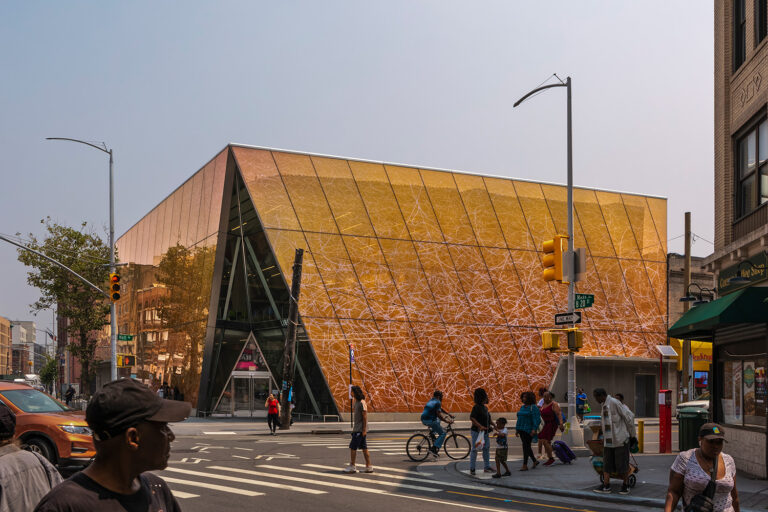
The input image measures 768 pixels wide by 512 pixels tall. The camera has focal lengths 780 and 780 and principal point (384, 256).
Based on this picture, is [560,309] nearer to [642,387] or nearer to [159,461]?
[642,387]

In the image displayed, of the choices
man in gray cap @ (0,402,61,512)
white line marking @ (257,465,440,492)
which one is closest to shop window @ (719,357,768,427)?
white line marking @ (257,465,440,492)

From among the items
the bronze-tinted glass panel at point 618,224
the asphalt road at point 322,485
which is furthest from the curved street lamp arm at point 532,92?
the bronze-tinted glass panel at point 618,224

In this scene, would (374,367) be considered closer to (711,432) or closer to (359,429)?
(359,429)

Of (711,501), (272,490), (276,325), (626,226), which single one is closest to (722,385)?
(272,490)

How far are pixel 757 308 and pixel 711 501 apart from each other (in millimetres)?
10424

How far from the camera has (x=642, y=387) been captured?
42.9m

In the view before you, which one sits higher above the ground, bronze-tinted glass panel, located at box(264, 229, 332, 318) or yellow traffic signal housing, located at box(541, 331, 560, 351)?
bronze-tinted glass panel, located at box(264, 229, 332, 318)

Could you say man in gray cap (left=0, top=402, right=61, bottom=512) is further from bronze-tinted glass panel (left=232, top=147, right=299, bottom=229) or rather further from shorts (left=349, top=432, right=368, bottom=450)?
bronze-tinted glass panel (left=232, top=147, right=299, bottom=229)

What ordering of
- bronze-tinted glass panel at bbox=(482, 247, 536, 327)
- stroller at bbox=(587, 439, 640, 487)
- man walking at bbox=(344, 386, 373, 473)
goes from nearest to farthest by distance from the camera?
stroller at bbox=(587, 439, 640, 487) → man walking at bbox=(344, 386, 373, 473) → bronze-tinted glass panel at bbox=(482, 247, 536, 327)

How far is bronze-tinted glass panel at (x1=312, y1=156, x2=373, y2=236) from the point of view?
3891 centimetres

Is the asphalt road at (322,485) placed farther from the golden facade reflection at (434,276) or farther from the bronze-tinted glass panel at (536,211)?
the bronze-tinted glass panel at (536,211)

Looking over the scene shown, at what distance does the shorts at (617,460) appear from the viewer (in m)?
14.1

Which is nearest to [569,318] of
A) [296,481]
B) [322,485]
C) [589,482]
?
[589,482]

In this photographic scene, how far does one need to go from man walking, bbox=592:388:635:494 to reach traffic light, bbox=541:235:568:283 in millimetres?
5425
